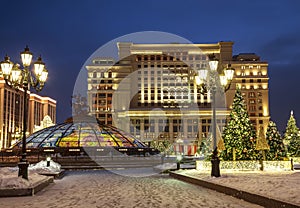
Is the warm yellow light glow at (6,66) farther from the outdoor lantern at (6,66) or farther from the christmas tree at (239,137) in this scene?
the christmas tree at (239,137)

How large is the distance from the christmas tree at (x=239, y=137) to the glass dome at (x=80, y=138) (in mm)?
14083

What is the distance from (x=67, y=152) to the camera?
122 ft

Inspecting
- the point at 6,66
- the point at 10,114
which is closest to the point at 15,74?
the point at 6,66

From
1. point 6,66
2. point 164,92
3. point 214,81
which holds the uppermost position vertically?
point 164,92

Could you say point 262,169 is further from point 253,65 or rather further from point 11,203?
point 253,65

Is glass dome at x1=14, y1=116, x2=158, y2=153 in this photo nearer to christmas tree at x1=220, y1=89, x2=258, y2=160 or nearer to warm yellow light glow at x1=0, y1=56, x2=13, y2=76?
christmas tree at x1=220, y1=89, x2=258, y2=160

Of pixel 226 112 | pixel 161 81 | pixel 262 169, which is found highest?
pixel 161 81

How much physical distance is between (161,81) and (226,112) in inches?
854

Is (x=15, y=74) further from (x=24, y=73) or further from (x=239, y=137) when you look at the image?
(x=239, y=137)

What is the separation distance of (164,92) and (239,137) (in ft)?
279

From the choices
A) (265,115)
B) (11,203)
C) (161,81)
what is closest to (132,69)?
(161,81)

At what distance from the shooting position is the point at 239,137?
1029 inches

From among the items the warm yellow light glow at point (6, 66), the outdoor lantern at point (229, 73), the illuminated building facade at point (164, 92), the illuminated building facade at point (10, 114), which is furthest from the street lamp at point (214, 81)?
the illuminated building facade at point (164, 92)

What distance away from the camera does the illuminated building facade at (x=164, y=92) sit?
10119cm
